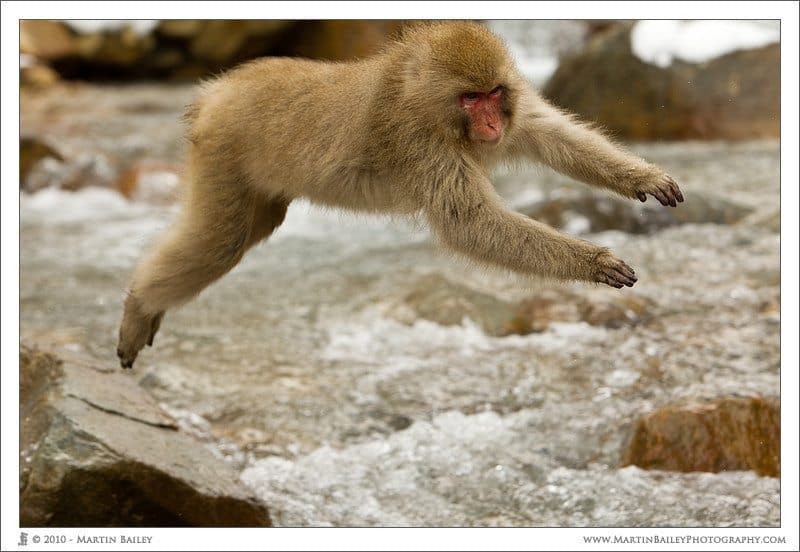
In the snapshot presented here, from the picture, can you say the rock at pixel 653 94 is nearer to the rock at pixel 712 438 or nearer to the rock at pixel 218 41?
the rock at pixel 712 438

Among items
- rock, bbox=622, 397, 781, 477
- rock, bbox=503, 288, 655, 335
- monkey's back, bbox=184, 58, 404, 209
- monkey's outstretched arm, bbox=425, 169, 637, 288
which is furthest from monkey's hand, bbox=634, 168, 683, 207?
rock, bbox=503, 288, 655, 335

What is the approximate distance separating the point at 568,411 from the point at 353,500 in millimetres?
1773

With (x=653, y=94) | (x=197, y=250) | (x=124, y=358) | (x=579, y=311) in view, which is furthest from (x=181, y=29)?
(x=197, y=250)

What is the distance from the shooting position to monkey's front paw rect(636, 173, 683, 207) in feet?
13.8

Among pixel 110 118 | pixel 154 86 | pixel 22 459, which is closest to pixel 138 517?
pixel 22 459

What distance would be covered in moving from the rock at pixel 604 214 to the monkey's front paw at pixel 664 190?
470 centimetres

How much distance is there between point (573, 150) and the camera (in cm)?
457

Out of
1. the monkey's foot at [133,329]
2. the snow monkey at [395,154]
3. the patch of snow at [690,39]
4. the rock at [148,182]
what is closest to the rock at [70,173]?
the rock at [148,182]

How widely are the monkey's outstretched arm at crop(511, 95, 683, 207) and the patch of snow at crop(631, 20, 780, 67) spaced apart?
252 centimetres

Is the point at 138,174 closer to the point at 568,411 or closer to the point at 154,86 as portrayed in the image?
the point at 154,86

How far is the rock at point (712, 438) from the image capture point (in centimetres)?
573

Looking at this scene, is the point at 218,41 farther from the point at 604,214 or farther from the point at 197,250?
the point at 197,250

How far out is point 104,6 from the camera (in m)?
5.24

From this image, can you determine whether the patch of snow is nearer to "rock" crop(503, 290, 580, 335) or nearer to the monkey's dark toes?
"rock" crop(503, 290, 580, 335)
